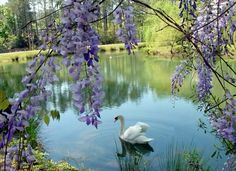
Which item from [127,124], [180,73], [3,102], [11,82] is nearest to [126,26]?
[3,102]

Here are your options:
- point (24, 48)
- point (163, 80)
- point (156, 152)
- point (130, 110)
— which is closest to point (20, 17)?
point (24, 48)

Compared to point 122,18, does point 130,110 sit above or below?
below

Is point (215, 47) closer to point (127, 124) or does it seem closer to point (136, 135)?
point (136, 135)

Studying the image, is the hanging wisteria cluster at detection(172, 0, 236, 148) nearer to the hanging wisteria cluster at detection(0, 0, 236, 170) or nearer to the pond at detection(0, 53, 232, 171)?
the hanging wisteria cluster at detection(0, 0, 236, 170)

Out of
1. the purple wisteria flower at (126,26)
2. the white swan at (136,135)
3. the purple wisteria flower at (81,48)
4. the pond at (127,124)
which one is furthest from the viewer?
the white swan at (136,135)

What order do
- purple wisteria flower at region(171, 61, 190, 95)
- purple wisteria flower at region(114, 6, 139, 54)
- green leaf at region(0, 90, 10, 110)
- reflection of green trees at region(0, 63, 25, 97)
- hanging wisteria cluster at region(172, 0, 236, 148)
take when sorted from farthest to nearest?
reflection of green trees at region(0, 63, 25, 97) → purple wisteria flower at region(171, 61, 190, 95) → hanging wisteria cluster at region(172, 0, 236, 148) → green leaf at region(0, 90, 10, 110) → purple wisteria flower at region(114, 6, 139, 54)

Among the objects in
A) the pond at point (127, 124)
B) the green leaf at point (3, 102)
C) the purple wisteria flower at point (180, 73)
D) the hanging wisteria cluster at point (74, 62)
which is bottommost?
the pond at point (127, 124)

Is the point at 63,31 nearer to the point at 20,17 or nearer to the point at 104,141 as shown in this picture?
the point at 104,141

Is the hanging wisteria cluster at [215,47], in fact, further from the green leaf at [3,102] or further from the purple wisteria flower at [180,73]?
the green leaf at [3,102]

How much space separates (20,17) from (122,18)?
39.0 metres

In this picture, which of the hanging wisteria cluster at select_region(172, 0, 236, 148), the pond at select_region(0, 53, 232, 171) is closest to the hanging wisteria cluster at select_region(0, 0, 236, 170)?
the hanging wisteria cluster at select_region(172, 0, 236, 148)

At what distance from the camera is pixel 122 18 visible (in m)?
1.04

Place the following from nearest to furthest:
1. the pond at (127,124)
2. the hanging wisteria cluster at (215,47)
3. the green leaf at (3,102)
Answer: the green leaf at (3,102) → the hanging wisteria cluster at (215,47) → the pond at (127,124)

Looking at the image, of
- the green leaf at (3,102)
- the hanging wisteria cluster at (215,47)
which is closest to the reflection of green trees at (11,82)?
the hanging wisteria cluster at (215,47)
